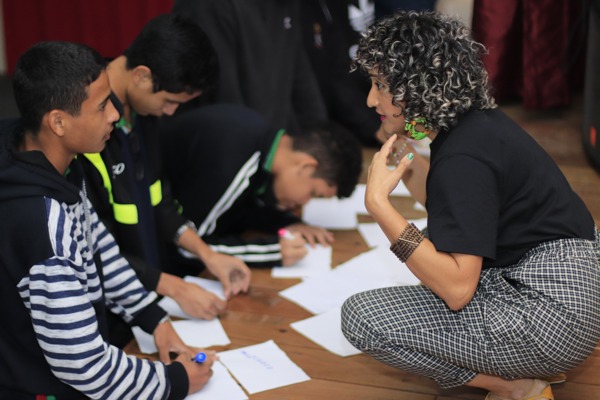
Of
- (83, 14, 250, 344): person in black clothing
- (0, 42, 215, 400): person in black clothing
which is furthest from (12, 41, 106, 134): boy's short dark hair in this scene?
(83, 14, 250, 344): person in black clothing

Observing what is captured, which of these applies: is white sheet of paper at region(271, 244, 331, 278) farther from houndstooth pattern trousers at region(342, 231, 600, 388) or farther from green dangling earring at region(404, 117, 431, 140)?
green dangling earring at region(404, 117, 431, 140)

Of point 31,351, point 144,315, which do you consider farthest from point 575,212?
point 31,351

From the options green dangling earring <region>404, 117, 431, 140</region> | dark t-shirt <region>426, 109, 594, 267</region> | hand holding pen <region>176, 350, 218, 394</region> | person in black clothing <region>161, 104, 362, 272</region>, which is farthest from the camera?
person in black clothing <region>161, 104, 362, 272</region>

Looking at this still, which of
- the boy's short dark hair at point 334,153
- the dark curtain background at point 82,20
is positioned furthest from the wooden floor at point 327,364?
the dark curtain background at point 82,20

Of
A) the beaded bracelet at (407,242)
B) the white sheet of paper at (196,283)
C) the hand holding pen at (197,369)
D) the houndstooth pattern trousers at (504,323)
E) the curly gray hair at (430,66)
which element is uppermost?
the curly gray hair at (430,66)

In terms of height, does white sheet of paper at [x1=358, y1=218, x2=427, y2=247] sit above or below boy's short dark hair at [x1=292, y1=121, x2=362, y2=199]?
below

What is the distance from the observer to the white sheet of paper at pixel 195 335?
2121mm

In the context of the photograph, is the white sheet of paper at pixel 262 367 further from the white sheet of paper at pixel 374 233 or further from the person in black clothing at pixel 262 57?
the person in black clothing at pixel 262 57

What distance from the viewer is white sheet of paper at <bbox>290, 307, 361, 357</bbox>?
2105 millimetres

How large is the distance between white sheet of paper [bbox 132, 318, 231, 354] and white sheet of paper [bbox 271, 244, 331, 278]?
351mm

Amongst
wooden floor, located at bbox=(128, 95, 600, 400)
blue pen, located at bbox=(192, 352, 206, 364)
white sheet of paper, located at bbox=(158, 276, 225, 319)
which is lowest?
wooden floor, located at bbox=(128, 95, 600, 400)

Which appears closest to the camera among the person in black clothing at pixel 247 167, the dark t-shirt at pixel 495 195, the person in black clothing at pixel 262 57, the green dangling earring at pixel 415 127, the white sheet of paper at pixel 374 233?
the dark t-shirt at pixel 495 195

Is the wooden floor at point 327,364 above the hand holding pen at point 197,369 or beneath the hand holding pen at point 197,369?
beneath

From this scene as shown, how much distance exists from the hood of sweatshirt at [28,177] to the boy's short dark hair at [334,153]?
102 cm
